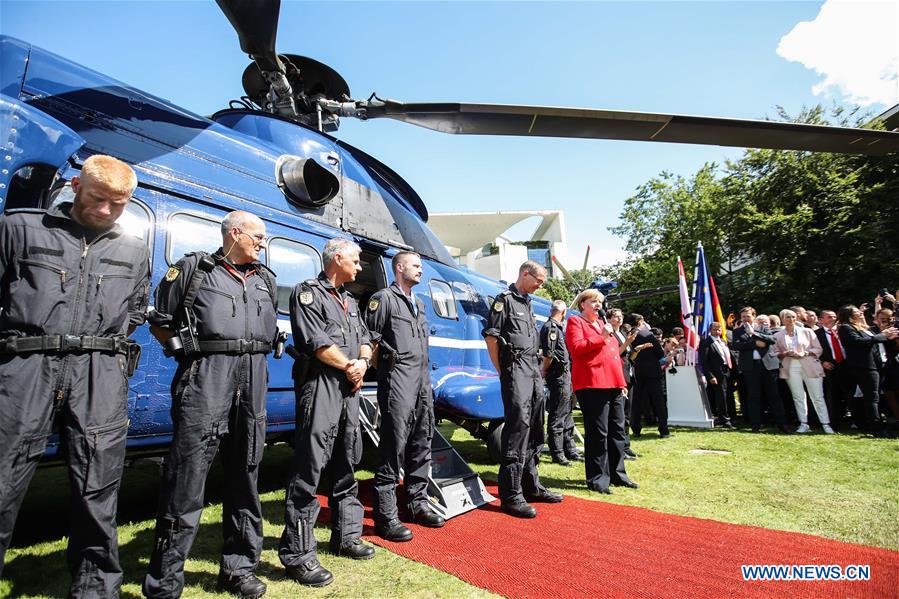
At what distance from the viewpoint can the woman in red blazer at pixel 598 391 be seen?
5.04 m

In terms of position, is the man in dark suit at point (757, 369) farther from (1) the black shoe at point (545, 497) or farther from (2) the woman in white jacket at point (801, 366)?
(1) the black shoe at point (545, 497)

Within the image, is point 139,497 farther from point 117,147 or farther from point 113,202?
point 113,202

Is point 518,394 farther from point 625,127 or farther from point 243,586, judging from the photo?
point 625,127

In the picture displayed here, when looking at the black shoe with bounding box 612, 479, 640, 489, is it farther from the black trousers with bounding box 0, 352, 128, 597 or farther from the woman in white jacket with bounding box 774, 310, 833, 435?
the woman in white jacket with bounding box 774, 310, 833, 435

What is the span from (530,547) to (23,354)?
10.2ft

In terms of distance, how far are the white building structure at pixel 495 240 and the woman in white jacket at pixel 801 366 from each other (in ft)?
146

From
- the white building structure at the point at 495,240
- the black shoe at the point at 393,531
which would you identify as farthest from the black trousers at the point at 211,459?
the white building structure at the point at 495,240

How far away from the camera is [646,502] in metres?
4.62

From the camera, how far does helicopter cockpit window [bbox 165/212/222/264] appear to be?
3.47m

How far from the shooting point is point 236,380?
269cm

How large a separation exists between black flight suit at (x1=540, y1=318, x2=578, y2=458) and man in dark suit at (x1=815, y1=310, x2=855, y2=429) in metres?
5.04

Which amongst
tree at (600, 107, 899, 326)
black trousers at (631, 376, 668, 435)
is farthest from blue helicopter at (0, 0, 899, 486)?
tree at (600, 107, 899, 326)

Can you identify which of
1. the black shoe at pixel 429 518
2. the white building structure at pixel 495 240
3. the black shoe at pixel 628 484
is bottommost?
the black shoe at pixel 628 484

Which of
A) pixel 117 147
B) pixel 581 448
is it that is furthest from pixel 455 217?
pixel 117 147
